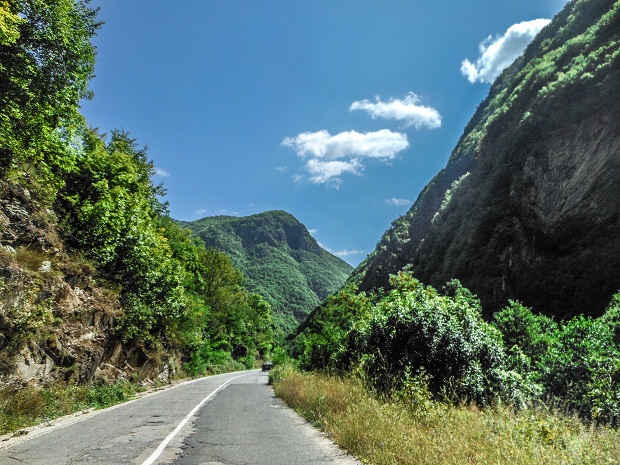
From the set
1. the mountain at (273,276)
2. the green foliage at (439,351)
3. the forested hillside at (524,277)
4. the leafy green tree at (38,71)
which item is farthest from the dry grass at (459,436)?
the mountain at (273,276)

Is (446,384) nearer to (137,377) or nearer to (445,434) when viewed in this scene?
(445,434)

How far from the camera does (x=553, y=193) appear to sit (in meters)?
40.9

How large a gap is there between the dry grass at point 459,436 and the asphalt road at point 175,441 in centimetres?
59

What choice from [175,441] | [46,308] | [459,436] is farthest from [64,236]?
[459,436]

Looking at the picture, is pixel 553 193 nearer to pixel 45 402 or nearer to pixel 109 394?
pixel 109 394

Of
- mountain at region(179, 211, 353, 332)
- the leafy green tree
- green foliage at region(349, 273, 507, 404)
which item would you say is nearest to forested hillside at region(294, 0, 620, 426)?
green foliage at region(349, 273, 507, 404)

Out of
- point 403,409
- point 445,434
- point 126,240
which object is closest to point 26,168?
point 126,240

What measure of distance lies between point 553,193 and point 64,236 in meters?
43.6

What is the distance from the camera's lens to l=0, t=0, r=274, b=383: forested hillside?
12.4 meters

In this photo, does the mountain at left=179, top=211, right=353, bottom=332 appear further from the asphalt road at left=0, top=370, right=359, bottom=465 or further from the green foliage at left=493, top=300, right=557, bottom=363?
the asphalt road at left=0, top=370, right=359, bottom=465

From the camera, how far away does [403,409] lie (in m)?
7.64

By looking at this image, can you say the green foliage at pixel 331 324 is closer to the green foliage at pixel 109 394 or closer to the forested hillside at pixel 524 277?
the forested hillside at pixel 524 277

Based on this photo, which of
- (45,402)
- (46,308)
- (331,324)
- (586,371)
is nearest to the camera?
(586,371)

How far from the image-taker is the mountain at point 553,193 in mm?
34344
